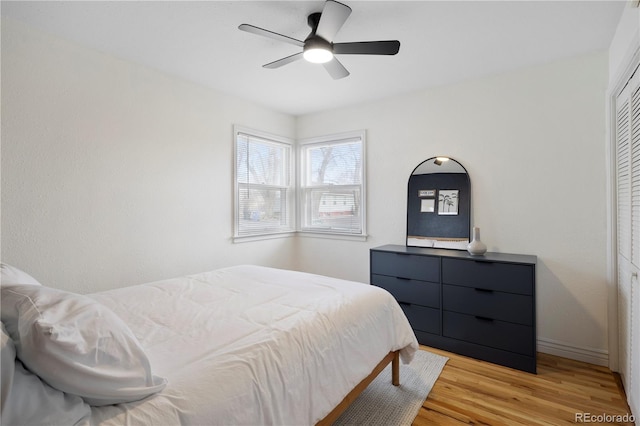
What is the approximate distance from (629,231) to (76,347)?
2.91 metres

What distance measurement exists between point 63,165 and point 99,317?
187 cm

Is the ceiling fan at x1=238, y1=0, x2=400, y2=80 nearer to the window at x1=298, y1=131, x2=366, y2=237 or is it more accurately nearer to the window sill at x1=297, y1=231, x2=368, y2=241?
the window at x1=298, y1=131, x2=366, y2=237

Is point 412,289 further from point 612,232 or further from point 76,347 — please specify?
point 76,347

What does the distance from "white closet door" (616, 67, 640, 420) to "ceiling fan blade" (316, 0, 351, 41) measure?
170 centimetres

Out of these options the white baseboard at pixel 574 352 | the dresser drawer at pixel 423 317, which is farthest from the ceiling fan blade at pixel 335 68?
the white baseboard at pixel 574 352

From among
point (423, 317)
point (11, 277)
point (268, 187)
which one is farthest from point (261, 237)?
point (11, 277)

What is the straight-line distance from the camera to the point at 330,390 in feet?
4.82

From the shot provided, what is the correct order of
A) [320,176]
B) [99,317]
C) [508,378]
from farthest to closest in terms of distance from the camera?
[320,176] < [508,378] < [99,317]

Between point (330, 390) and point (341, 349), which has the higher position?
point (341, 349)

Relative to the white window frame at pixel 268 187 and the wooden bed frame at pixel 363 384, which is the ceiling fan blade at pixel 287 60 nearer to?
the white window frame at pixel 268 187

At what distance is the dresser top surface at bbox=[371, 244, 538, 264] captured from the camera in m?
2.58

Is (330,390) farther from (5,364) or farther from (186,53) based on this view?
(186,53)

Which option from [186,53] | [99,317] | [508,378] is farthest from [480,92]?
[99,317]

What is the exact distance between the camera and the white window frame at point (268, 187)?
356 centimetres
